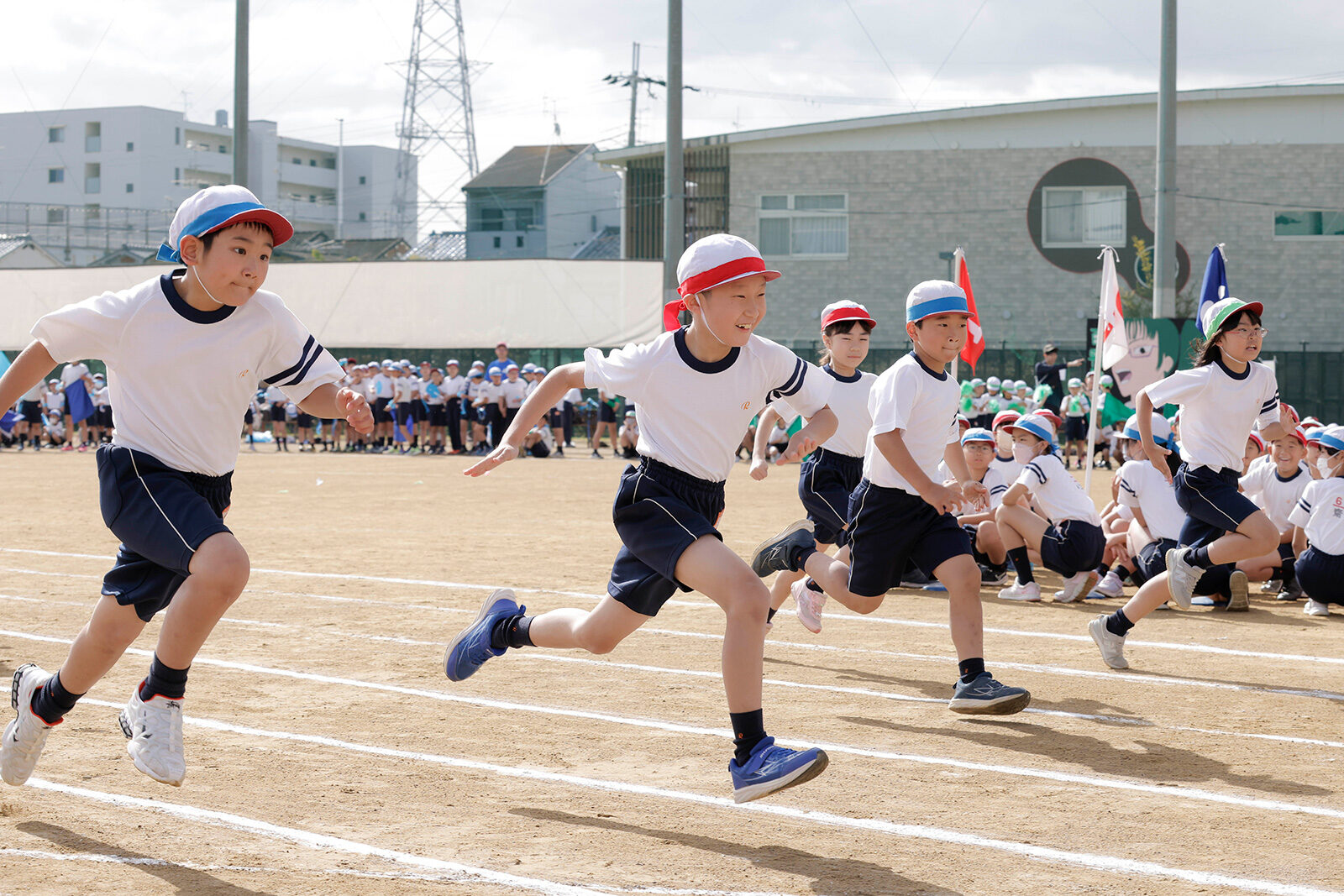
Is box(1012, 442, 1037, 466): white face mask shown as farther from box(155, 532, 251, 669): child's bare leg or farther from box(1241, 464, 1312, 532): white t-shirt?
box(155, 532, 251, 669): child's bare leg

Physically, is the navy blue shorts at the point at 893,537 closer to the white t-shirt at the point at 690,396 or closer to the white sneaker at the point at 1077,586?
the white t-shirt at the point at 690,396

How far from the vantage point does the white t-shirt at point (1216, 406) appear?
7.71 m

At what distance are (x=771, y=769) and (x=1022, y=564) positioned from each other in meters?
6.41

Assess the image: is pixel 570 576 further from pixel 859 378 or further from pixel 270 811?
pixel 270 811

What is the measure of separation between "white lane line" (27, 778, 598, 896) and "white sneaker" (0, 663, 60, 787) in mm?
188

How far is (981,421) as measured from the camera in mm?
27953

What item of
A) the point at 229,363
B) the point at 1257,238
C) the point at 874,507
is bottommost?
the point at 874,507

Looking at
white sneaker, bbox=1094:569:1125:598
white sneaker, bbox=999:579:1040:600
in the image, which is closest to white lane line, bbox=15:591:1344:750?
white sneaker, bbox=999:579:1040:600

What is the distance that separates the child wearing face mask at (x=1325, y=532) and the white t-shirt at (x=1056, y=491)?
4.57 ft

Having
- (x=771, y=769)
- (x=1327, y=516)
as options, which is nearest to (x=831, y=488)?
(x=1327, y=516)

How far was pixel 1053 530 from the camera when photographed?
10.5 metres

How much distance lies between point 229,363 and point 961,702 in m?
3.43

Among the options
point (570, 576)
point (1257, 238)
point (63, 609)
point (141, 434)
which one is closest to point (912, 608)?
point (570, 576)

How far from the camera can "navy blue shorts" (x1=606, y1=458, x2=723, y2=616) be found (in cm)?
507
